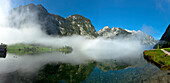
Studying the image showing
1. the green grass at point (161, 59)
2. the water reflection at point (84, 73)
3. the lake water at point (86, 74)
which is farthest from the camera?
the green grass at point (161, 59)

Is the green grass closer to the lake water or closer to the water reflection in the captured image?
the lake water

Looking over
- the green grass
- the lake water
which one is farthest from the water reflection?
the green grass

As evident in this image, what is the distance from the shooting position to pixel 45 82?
81.9 feet

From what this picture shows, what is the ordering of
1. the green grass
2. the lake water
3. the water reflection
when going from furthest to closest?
the green grass → the water reflection → the lake water

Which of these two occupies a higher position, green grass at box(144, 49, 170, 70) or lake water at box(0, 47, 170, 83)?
green grass at box(144, 49, 170, 70)

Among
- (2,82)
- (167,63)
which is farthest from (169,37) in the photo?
(2,82)

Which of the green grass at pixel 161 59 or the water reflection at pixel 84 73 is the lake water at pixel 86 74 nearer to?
the water reflection at pixel 84 73

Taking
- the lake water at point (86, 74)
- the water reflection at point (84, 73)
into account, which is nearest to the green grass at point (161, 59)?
the lake water at point (86, 74)

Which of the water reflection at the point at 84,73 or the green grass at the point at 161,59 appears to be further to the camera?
the green grass at the point at 161,59

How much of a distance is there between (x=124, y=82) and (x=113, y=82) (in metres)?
2.60

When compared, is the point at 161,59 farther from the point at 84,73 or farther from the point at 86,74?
the point at 84,73

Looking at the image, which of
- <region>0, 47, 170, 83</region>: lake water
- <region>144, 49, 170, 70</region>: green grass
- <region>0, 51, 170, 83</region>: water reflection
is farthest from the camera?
<region>144, 49, 170, 70</region>: green grass

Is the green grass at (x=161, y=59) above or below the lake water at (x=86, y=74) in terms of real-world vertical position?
above

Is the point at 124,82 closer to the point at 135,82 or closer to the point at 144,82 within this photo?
the point at 135,82
